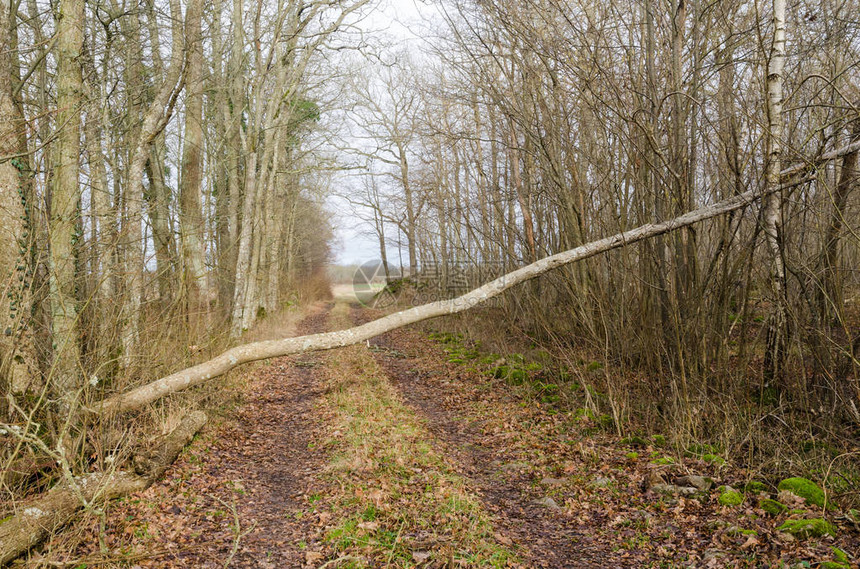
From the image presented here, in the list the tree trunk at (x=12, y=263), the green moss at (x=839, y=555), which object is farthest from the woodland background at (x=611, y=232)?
the green moss at (x=839, y=555)

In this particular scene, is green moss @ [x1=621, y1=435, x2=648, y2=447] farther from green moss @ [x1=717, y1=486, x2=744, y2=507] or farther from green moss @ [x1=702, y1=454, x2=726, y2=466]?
green moss @ [x1=717, y1=486, x2=744, y2=507]

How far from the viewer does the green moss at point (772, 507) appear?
4199 millimetres

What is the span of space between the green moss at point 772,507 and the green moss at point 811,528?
284 millimetres

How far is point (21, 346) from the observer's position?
4887 millimetres

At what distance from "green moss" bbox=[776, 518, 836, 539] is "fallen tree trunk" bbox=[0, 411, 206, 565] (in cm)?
544

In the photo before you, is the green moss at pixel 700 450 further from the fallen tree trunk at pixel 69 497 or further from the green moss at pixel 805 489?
the fallen tree trunk at pixel 69 497

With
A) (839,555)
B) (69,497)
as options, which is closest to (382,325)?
(69,497)

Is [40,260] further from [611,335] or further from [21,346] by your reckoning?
[611,335]

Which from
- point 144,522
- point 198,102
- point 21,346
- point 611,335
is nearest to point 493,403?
point 611,335

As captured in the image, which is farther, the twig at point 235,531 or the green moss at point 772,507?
the green moss at point 772,507

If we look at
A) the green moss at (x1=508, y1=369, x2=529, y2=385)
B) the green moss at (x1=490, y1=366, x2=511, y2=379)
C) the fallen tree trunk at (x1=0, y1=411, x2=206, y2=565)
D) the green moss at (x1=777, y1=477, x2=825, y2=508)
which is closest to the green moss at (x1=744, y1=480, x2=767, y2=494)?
the green moss at (x1=777, y1=477, x2=825, y2=508)

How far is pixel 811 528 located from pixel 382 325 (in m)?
4.93

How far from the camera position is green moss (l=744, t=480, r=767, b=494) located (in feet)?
15.1

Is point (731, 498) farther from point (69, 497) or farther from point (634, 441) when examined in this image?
point (69, 497)
